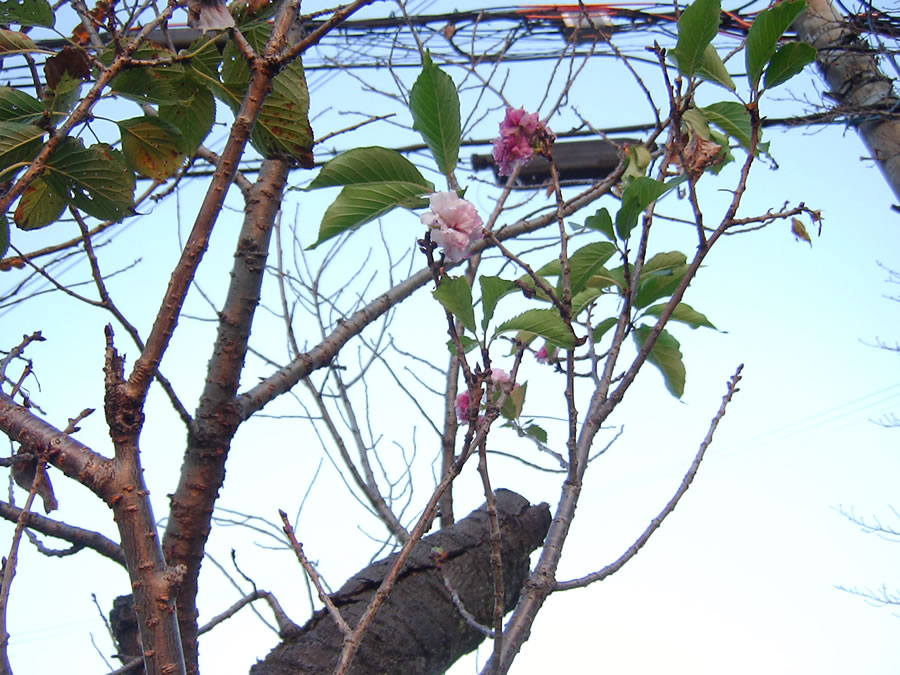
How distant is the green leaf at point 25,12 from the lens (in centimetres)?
71

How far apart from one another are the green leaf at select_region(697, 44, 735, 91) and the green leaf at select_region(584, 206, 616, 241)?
0.23 m

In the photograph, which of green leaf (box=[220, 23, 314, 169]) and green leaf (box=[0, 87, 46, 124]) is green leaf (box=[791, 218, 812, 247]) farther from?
green leaf (box=[0, 87, 46, 124])

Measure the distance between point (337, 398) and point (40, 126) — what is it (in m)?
1.38

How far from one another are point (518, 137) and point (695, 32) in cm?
34

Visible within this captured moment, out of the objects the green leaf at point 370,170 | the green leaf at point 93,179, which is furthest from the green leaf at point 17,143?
the green leaf at point 370,170

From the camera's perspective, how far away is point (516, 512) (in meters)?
1.21

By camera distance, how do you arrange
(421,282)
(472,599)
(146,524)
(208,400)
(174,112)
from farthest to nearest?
(421,282), (472,599), (208,400), (174,112), (146,524)

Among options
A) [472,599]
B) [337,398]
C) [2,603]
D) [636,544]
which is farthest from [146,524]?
[337,398]

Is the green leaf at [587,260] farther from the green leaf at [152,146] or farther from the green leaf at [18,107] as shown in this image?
the green leaf at [18,107]

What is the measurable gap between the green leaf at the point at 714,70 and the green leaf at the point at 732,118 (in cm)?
6

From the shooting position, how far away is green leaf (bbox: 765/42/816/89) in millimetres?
779

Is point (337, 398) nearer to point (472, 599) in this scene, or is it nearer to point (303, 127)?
point (472, 599)

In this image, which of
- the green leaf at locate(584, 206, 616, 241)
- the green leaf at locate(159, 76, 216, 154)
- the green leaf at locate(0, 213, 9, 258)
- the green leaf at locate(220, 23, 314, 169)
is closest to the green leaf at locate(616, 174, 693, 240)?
the green leaf at locate(584, 206, 616, 241)

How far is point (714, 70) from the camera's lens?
90 cm
